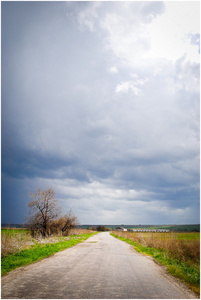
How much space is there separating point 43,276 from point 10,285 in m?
1.52

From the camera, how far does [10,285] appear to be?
23.2ft

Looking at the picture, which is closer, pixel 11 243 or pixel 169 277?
pixel 169 277

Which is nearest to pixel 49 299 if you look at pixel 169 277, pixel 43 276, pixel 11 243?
pixel 43 276

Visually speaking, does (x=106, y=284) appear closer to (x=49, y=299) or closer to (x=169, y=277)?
(x=49, y=299)

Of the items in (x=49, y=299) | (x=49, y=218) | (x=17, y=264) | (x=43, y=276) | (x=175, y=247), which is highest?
(x=49, y=299)

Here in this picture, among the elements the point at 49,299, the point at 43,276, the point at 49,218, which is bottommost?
the point at 49,218

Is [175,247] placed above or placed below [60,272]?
below

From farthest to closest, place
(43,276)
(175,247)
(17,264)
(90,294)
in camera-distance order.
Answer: (175,247) < (17,264) < (43,276) < (90,294)

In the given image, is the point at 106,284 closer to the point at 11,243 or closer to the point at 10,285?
the point at 10,285

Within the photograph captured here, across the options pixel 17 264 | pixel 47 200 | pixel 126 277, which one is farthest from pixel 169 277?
pixel 47 200

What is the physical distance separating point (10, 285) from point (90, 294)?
299 cm

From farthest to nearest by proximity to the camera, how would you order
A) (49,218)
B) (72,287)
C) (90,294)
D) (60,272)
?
1. (49,218)
2. (60,272)
3. (72,287)
4. (90,294)

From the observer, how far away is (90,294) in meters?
6.27

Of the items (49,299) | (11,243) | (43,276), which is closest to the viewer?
(49,299)
